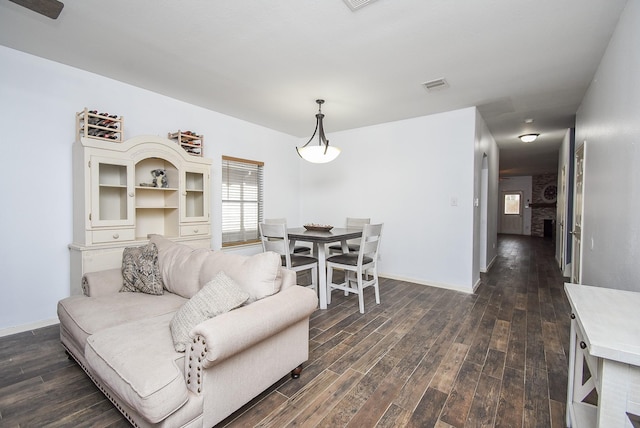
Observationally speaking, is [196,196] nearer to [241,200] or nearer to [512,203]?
[241,200]

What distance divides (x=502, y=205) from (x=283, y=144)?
36.9 feet

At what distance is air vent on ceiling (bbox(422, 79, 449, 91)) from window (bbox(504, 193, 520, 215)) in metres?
11.3

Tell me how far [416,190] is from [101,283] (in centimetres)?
405

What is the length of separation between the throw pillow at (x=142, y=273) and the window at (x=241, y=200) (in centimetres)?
185

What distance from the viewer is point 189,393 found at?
1.36 m

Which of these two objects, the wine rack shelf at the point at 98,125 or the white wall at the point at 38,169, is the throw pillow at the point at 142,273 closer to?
the white wall at the point at 38,169


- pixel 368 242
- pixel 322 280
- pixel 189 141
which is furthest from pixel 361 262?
pixel 189 141

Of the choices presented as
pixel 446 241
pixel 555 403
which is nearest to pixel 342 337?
pixel 555 403

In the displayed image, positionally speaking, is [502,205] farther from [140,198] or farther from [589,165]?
[140,198]

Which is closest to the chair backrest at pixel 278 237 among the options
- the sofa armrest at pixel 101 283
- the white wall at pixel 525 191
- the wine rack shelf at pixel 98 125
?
the sofa armrest at pixel 101 283

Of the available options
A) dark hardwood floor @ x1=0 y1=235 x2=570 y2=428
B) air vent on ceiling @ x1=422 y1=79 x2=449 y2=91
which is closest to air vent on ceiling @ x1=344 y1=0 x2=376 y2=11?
air vent on ceiling @ x1=422 y1=79 x2=449 y2=91

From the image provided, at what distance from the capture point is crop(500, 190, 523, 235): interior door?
11.9m

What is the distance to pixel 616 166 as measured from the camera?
2.10 metres

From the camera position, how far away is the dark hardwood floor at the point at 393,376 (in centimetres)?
161
